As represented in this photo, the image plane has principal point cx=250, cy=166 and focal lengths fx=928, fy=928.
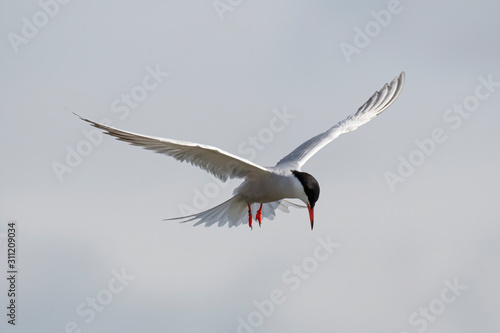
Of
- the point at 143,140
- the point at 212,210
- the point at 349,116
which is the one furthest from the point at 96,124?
the point at 349,116

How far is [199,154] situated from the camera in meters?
11.7

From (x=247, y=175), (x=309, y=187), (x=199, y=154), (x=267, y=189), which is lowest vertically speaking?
(x=309, y=187)

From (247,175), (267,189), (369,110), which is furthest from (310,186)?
(369,110)

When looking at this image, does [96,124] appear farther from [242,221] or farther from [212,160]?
[242,221]

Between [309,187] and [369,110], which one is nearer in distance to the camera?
[309,187]

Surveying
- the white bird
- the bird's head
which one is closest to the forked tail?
the white bird

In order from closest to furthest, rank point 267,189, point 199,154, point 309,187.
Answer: point 199,154 < point 309,187 < point 267,189

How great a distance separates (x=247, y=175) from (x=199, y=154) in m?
1.04

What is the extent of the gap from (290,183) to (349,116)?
12.2ft

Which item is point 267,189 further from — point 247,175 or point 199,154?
point 199,154

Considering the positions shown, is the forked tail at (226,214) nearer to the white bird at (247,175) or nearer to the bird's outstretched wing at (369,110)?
the white bird at (247,175)

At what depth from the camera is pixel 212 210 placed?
43.7 ft

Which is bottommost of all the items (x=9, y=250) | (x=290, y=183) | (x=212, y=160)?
(x=290, y=183)

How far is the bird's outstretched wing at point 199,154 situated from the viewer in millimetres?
10680
